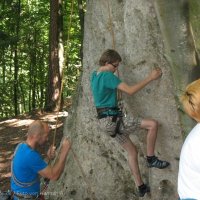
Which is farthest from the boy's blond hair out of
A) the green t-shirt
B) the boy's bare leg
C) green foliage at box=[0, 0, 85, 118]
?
green foliage at box=[0, 0, 85, 118]

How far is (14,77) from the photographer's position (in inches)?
1180

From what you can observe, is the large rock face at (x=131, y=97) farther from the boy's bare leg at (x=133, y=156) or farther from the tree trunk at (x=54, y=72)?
the tree trunk at (x=54, y=72)

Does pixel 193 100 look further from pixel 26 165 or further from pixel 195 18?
pixel 26 165

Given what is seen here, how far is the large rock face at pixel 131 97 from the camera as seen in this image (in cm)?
412

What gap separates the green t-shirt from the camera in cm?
510

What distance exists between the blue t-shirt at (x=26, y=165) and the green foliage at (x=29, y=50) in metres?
13.8

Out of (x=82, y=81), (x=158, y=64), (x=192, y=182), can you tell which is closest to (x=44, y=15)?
(x=82, y=81)

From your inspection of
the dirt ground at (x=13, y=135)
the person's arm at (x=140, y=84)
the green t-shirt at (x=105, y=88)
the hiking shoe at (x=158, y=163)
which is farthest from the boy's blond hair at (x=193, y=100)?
the dirt ground at (x=13, y=135)

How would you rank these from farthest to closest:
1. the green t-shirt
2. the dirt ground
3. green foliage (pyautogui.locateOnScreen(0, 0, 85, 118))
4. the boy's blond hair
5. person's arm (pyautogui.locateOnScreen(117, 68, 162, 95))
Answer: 1. green foliage (pyautogui.locateOnScreen(0, 0, 85, 118))
2. the dirt ground
3. the green t-shirt
4. person's arm (pyautogui.locateOnScreen(117, 68, 162, 95))
5. the boy's blond hair

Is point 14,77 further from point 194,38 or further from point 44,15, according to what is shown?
point 194,38

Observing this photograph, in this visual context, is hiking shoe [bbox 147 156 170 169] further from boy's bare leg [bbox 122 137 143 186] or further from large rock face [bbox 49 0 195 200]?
boy's bare leg [bbox 122 137 143 186]

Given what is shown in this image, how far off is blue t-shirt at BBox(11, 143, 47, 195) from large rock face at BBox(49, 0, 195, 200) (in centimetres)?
159

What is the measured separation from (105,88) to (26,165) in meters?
1.36

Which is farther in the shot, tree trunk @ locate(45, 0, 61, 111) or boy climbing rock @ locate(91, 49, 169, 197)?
tree trunk @ locate(45, 0, 61, 111)
